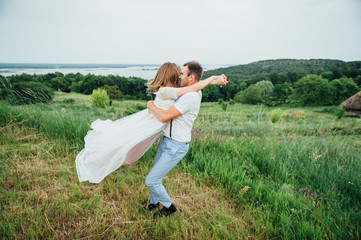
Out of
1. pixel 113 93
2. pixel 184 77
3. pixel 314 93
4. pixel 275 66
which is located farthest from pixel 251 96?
pixel 184 77

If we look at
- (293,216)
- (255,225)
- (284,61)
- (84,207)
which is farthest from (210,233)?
(284,61)

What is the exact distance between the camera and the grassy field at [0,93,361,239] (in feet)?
6.71

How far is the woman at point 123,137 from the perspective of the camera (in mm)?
2205

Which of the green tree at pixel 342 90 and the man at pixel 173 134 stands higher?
the man at pixel 173 134

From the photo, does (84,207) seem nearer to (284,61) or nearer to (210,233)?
(210,233)

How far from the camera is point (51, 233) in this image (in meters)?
2.02

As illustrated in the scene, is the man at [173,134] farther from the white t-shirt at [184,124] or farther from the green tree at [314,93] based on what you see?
the green tree at [314,93]

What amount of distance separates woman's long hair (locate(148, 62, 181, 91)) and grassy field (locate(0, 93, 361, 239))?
1667mm

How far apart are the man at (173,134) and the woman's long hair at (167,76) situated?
0.16m

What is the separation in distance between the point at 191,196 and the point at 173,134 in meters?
1.15

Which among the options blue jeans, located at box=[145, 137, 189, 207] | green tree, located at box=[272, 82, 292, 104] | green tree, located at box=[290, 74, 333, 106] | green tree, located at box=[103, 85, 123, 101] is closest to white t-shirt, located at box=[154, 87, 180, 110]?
blue jeans, located at box=[145, 137, 189, 207]

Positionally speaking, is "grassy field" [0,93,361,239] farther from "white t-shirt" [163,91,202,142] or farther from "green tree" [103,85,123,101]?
"green tree" [103,85,123,101]

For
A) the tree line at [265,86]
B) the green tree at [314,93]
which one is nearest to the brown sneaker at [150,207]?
the tree line at [265,86]

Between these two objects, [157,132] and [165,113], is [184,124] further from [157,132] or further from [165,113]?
[157,132]
